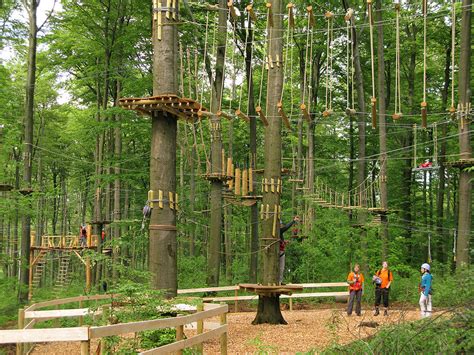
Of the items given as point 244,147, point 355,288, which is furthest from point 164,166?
point 244,147

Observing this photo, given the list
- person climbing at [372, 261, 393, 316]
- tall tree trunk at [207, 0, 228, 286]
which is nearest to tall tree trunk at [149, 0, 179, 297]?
tall tree trunk at [207, 0, 228, 286]

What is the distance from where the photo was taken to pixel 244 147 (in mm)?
32562

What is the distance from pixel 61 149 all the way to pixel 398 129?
21847 millimetres

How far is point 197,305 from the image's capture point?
7.71m

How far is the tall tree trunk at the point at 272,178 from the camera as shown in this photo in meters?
12.7

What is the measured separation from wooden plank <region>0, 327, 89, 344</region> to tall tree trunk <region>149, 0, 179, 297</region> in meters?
4.03

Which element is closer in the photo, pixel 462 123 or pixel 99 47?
pixel 462 123

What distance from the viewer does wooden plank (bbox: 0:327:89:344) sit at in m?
4.59

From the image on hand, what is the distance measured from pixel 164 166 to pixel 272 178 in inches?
170

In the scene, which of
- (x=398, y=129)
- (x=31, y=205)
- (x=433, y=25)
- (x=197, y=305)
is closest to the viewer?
(x=197, y=305)

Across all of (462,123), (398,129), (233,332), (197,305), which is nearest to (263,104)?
(398,129)

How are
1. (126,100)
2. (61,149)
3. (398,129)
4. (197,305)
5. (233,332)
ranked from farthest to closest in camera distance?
1. (61,149)
2. (398,129)
3. (233,332)
4. (126,100)
5. (197,305)

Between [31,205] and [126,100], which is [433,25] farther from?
[126,100]

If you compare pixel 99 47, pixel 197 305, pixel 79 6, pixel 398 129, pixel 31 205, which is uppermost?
pixel 79 6
